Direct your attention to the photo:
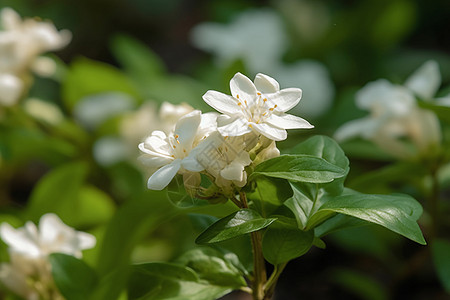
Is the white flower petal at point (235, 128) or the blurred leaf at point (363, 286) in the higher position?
the white flower petal at point (235, 128)

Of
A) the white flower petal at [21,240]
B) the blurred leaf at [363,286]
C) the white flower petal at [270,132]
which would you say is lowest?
the blurred leaf at [363,286]

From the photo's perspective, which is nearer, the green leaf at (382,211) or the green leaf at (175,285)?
the green leaf at (382,211)

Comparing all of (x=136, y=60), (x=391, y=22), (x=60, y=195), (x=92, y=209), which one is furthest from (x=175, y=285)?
(x=391, y=22)

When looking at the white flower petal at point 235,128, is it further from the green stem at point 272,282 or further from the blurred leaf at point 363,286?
the blurred leaf at point 363,286

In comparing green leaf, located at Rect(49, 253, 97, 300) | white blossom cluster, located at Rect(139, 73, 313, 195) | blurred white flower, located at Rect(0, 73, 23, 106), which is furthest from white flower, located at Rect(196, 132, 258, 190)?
blurred white flower, located at Rect(0, 73, 23, 106)

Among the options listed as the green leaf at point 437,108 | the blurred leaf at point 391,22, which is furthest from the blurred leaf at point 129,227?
the blurred leaf at point 391,22

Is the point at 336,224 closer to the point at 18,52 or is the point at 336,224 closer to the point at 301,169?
the point at 301,169

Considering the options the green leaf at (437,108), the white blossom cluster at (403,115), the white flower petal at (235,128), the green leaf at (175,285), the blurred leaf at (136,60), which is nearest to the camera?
the white flower petal at (235,128)
